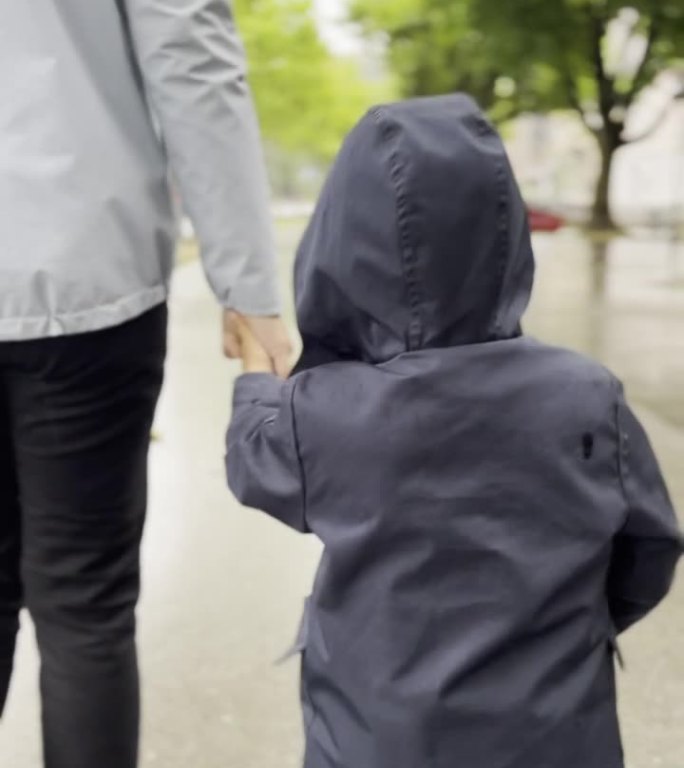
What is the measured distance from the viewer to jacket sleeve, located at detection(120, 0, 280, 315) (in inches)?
50.1

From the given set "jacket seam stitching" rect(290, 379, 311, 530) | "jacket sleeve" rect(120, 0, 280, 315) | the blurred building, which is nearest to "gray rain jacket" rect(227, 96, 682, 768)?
"jacket seam stitching" rect(290, 379, 311, 530)

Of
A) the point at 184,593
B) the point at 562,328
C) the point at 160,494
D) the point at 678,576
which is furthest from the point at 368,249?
the point at 562,328

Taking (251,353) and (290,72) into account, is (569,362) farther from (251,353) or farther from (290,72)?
(290,72)

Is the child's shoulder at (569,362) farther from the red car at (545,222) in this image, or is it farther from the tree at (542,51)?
the red car at (545,222)

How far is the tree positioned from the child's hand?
1055cm

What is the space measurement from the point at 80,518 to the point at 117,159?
1.48 feet

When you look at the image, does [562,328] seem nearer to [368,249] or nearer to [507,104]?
[368,249]

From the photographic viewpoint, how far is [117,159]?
1.26 metres

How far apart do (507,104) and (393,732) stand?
71.5ft

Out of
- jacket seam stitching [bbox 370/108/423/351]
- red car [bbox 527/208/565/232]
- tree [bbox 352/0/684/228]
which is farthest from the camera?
red car [bbox 527/208/565/232]

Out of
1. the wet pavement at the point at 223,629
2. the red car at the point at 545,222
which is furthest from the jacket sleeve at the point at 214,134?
the red car at the point at 545,222

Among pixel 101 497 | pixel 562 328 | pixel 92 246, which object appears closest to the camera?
pixel 92 246

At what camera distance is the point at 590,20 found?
1335 cm

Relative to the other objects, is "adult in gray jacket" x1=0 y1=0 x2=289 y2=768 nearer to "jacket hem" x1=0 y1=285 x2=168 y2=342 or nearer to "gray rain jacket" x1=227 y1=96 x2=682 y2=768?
"jacket hem" x1=0 y1=285 x2=168 y2=342
